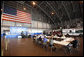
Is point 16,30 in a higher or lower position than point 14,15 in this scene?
lower

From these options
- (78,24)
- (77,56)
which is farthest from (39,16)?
(77,56)

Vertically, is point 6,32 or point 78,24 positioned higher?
point 78,24

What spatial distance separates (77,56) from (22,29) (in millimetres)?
13960

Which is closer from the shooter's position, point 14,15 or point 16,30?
point 14,15

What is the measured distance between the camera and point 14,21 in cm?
1222

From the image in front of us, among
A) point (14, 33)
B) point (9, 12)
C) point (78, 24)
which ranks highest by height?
point (9, 12)

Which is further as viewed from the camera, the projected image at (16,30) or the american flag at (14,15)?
the projected image at (16,30)

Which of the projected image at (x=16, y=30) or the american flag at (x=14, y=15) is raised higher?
the american flag at (x=14, y=15)

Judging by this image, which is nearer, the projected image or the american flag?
the american flag

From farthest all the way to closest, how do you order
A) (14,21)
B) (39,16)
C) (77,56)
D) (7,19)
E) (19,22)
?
(39,16)
(19,22)
(14,21)
(7,19)
(77,56)

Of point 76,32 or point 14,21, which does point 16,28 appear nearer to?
point 14,21

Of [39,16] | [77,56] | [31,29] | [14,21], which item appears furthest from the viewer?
A: [39,16]

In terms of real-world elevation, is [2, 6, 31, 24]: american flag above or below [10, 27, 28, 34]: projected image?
above

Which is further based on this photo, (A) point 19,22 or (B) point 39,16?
(B) point 39,16
